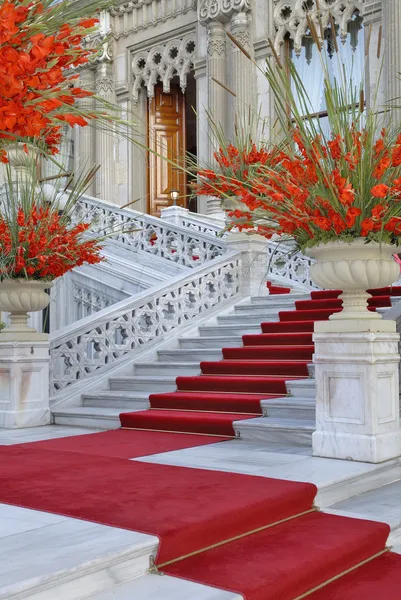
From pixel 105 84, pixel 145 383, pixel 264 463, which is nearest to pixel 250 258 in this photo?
pixel 145 383

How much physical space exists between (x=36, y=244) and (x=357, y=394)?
310 cm

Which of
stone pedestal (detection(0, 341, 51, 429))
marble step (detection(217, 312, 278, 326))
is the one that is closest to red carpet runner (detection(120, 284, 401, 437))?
marble step (detection(217, 312, 278, 326))

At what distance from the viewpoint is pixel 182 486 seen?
3.97 metres

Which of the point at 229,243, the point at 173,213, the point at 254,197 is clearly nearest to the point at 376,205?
the point at 254,197

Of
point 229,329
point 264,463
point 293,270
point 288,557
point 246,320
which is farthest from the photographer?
point 293,270

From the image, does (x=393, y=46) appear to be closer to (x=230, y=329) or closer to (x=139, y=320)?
(x=230, y=329)

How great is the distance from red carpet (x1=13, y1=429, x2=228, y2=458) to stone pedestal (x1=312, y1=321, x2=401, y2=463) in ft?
3.60

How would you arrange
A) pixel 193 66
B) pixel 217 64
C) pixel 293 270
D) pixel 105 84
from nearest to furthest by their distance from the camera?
1. pixel 293 270
2. pixel 217 64
3. pixel 193 66
4. pixel 105 84

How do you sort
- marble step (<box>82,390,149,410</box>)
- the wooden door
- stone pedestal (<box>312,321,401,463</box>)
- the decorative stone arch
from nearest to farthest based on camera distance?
stone pedestal (<box>312,321,401,463</box>) < marble step (<box>82,390,149,410</box>) < the decorative stone arch < the wooden door

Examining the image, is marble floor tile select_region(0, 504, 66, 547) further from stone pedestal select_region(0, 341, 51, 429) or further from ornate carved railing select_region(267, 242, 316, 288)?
ornate carved railing select_region(267, 242, 316, 288)

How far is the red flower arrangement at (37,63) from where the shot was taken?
163cm

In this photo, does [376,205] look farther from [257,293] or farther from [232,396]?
[257,293]

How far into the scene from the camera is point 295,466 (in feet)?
14.9

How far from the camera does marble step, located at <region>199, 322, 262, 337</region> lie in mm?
8125
